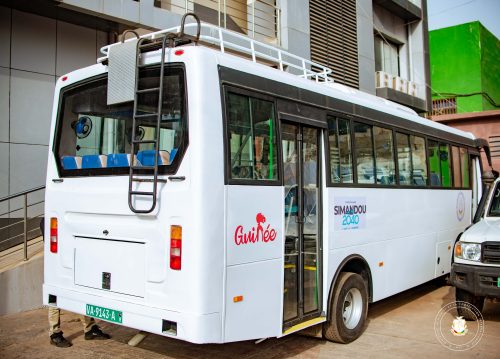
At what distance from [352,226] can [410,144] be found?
2320 mm

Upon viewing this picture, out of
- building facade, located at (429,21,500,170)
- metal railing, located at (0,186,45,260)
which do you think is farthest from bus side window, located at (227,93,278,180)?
building facade, located at (429,21,500,170)

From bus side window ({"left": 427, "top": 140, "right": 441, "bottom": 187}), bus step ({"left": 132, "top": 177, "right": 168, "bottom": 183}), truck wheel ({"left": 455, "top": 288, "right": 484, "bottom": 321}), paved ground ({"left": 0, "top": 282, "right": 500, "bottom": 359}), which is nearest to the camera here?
bus step ({"left": 132, "top": 177, "right": 168, "bottom": 183})

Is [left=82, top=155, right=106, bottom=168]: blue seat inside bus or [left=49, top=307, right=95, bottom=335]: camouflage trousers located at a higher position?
[left=82, top=155, right=106, bottom=168]: blue seat inside bus

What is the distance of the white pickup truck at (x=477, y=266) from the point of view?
21.4ft

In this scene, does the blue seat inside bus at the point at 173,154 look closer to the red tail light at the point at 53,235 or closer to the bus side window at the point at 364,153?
the red tail light at the point at 53,235

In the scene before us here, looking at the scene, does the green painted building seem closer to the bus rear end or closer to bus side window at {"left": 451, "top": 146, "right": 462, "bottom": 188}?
bus side window at {"left": 451, "top": 146, "right": 462, "bottom": 188}

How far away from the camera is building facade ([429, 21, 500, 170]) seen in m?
27.5

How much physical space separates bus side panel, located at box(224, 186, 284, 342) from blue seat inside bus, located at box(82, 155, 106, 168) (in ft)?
5.07

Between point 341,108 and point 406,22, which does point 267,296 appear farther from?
point 406,22

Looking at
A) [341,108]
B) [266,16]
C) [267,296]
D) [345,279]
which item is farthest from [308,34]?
[267,296]

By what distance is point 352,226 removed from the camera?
20.8 ft

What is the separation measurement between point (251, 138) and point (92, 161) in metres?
1.72

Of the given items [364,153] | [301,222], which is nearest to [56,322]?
[301,222]

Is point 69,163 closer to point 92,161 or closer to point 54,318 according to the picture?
point 92,161
